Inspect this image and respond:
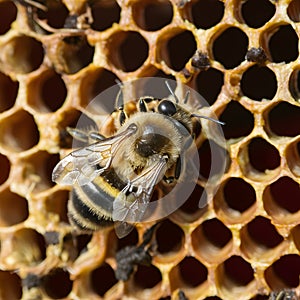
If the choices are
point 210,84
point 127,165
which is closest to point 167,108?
point 127,165

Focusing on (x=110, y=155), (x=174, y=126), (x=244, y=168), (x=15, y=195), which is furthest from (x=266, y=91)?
(x=15, y=195)

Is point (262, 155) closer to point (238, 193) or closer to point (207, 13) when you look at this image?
point (238, 193)

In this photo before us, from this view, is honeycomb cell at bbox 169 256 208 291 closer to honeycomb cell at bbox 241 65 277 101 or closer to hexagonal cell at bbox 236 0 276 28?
honeycomb cell at bbox 241 65 277 101

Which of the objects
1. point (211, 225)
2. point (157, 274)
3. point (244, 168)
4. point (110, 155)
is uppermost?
point (110, 155)

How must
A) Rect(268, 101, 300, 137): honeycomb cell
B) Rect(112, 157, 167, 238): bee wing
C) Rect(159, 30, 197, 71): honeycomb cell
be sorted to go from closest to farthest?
Rect(112, 157, 167, 238): bee wing, Rect(268, 101, 300, 137): honeycomb cell, Rect(159, 30, 197, 71): honeycomb cell

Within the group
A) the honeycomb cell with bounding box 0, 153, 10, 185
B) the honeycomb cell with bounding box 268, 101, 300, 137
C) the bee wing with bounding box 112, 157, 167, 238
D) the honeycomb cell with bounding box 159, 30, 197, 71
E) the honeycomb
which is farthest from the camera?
the honeycomb cell with bounding box 0, 153, 10, 185

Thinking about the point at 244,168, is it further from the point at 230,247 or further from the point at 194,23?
the point at 194,23

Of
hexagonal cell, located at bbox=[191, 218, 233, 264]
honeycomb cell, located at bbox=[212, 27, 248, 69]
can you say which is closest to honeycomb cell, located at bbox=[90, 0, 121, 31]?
honeycomb cell, located at bbox=[212, 27, 248, 69]
